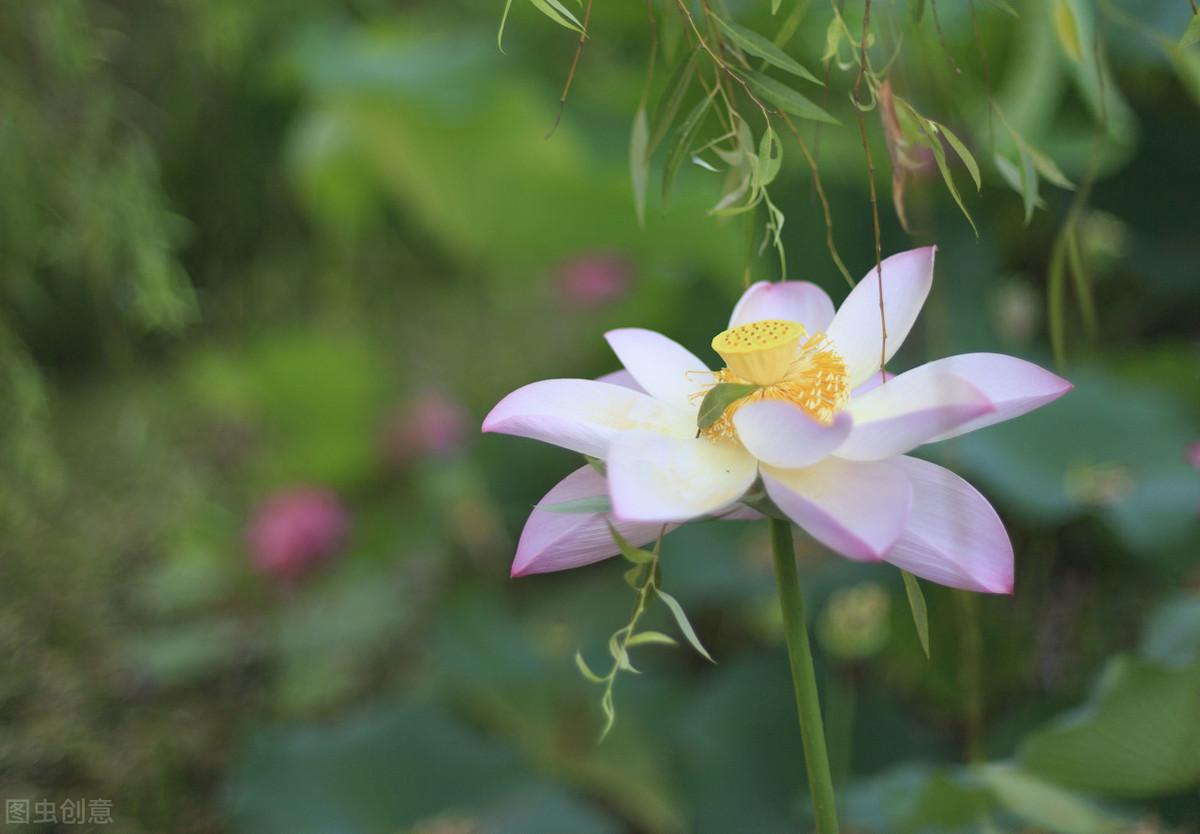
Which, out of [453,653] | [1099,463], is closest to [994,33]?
[1099,463]

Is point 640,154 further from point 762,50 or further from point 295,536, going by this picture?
point 295,536

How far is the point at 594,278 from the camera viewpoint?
1251 millimetres

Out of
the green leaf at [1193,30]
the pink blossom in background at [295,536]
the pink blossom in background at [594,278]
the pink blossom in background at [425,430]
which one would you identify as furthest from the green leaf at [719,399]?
the pink blossom in background at [594,278]

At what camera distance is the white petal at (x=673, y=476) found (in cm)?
17

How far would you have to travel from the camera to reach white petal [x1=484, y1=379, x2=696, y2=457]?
0.20 metres

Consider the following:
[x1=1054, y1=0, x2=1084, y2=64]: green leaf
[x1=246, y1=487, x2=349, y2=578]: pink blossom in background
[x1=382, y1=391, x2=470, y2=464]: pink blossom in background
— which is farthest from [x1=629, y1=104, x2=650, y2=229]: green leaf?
[x1=382, y1=391, x2=470, y2=464]: pink blossom in background

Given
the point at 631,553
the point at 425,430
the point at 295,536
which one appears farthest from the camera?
the point at 425,430

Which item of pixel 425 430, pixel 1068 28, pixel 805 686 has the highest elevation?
pixel 1068 28

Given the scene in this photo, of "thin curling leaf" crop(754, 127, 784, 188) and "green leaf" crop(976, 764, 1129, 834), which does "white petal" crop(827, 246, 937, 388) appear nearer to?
"thin curling leaf" crop(754, 127, 784, 188)

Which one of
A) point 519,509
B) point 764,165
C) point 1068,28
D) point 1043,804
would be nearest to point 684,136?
A: point 764,165

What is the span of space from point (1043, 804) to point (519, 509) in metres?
0.59

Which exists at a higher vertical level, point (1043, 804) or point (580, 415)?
point (580, 415)

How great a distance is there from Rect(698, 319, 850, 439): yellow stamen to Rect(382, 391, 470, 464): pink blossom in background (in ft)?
2.53

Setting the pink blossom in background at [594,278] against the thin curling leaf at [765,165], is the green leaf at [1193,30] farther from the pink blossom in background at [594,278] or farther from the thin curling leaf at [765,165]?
the pink blossom in background at [594,278]
